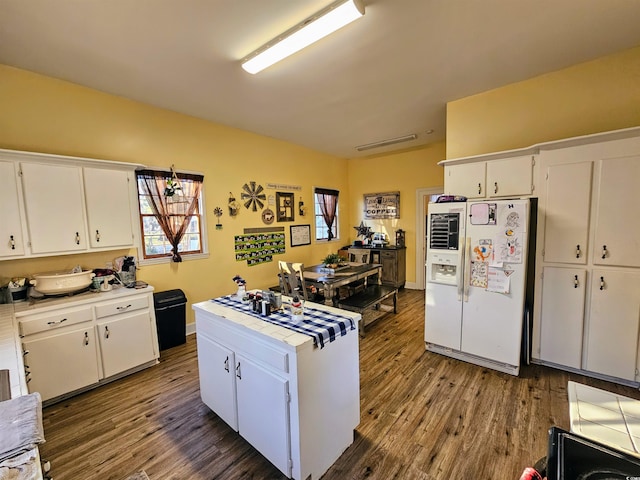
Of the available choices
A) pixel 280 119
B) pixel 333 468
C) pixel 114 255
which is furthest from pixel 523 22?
pixel 114 255

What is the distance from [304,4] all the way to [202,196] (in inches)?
108

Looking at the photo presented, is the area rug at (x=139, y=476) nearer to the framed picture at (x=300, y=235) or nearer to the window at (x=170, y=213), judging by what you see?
the window at (x=170, y=213)

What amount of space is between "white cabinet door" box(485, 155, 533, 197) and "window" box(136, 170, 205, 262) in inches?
144

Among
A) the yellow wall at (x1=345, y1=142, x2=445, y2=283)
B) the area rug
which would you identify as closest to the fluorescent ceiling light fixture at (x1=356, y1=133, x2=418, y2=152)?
the yellow wall at (x1=345, y1=142, x2=445, y2=283)

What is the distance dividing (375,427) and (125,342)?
2520 mm

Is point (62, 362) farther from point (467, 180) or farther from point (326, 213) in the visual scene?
point (326, 213)

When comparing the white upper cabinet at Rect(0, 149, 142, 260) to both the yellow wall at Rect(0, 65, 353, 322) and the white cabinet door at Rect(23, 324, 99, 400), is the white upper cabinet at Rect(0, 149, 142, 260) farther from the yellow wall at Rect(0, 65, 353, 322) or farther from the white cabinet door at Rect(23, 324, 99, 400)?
the white cabinet door at Rect(23, 324, 99, 400)

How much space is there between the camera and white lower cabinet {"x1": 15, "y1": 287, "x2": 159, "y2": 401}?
7.37 feet

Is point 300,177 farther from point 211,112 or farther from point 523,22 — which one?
point 523,22

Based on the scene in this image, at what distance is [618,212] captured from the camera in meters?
2.36

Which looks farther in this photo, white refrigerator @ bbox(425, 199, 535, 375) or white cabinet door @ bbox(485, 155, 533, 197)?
white cabinet door @ bbox(485, 155, 533, 197)

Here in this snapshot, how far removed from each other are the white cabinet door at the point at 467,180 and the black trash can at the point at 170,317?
3.58 metres

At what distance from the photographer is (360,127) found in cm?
431

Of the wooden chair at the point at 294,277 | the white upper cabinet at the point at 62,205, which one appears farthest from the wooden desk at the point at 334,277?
the white upper cabinet at the point at 62,205
